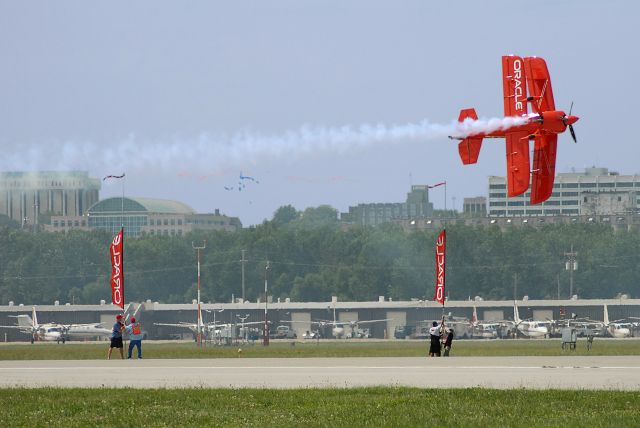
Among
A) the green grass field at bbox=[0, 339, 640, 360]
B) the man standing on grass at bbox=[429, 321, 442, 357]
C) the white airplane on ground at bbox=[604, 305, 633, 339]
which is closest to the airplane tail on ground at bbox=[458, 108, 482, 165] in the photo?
the man standing on grass at bbox=[429, 321, 442, 357]

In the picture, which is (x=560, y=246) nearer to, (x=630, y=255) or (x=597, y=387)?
(x=630, y=255)

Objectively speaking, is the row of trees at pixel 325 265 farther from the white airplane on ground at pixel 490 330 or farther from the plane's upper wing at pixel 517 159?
the plane's upper wing at pixel 517 159

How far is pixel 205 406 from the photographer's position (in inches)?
1254

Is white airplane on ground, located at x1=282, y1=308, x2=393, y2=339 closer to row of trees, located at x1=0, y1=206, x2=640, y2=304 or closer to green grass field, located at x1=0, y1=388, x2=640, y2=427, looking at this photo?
row of trees, located at x1=0, y1=206, x2=640, y2=304

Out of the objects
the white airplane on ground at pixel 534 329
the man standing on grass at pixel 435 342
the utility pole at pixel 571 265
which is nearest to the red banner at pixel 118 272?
the man standing on grass at pixel 435 342

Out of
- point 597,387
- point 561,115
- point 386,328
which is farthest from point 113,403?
point 386,328

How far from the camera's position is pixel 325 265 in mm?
191375

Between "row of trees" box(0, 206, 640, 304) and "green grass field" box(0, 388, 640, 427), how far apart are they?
473 ft

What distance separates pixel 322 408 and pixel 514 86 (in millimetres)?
26400

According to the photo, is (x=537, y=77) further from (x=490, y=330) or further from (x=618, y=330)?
(x=490, y=330)

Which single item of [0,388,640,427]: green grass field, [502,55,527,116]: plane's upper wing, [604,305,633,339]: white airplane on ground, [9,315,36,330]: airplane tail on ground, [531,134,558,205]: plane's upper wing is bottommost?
[604,305,633,339]: white airplane on ground

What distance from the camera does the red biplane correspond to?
174ft

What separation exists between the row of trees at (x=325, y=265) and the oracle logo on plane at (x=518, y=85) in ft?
407

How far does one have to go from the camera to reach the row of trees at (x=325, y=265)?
181 m
